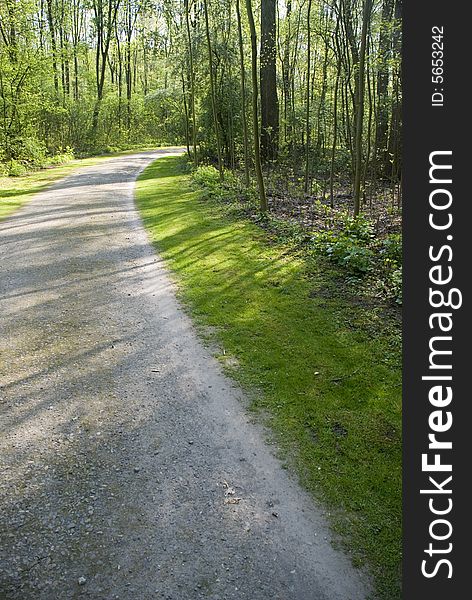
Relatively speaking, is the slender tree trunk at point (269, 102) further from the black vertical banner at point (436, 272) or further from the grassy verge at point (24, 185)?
the black vertical banner at point (436, 272)

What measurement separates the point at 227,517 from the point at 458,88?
259cm

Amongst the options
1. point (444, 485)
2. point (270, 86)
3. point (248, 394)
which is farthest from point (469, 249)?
point (270, 86)

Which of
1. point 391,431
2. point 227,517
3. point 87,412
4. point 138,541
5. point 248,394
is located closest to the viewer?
point 138,541

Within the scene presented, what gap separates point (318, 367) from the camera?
16.3 feet

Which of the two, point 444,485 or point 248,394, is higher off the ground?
point 444,485

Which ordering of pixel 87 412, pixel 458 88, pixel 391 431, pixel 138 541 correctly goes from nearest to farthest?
pixel 458 88
pixel 138 541
pixel 391 431
pixel 87 412

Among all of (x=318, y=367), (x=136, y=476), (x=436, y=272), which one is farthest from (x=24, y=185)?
(x=436, y=272)

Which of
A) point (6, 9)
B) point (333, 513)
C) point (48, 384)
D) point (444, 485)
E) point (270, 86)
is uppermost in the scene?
point (6, 9)

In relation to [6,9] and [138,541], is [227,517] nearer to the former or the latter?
[138,541]

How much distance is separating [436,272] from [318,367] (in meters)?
2.90

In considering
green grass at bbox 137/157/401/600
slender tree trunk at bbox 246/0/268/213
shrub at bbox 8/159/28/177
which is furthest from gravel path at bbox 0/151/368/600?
shrub at bbox 8/159/28/177

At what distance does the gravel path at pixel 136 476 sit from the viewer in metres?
2.75

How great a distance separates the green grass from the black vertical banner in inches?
38.8

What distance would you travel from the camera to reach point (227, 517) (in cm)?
315
